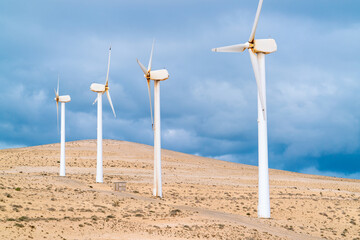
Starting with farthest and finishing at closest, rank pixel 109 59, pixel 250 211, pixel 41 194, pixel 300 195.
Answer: pixel 109 59 → pixel 300 195 → pixel 250 211 → pixel 41 194

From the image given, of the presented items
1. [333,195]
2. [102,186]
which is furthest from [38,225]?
[333,195]

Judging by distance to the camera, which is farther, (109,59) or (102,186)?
(109,59)

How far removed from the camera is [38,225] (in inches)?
944

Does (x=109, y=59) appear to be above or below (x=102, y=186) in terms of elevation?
above

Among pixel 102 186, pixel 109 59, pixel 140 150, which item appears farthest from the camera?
pixel 140 150

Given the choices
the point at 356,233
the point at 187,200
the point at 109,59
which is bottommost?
the point at 356,233

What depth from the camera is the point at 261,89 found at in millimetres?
32719

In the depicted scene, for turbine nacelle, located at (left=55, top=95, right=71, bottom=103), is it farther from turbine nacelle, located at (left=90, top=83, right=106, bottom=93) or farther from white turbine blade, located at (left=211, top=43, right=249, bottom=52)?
white turbine blade, located at (left=211, top=43, right=249, bottom=52)

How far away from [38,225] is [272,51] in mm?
20871

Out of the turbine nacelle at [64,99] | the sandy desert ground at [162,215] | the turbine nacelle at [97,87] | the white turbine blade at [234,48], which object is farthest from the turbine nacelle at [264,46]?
the turbine nacelle at [64,99]

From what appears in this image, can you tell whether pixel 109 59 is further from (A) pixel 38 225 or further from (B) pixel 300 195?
(A) pixel 38 225

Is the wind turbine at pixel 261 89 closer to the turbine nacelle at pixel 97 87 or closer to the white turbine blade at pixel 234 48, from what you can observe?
the white turbine blade at pixel 234 48

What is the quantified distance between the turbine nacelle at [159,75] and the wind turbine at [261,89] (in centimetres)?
809

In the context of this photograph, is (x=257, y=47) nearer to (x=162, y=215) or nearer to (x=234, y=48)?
(x=234, y=48)
